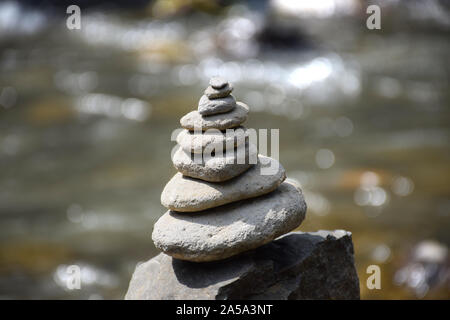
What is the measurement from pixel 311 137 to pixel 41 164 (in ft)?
15.9

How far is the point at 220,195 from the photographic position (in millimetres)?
3854

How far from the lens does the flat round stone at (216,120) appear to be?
153 inches

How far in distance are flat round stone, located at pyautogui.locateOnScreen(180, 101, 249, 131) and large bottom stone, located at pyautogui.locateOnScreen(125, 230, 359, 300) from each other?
0.91 metres

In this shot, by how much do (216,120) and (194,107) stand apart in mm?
8357

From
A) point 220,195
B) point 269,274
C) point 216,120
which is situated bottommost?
point 269,274

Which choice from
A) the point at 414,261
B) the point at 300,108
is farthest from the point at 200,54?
the point at 414,261

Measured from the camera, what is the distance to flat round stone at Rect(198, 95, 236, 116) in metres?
3.88
